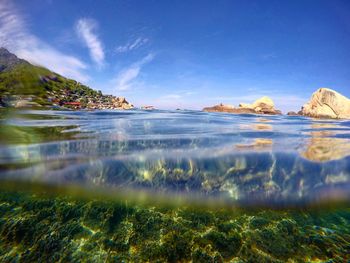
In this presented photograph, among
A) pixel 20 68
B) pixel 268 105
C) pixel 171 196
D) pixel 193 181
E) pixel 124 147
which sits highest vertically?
pixel 20 68

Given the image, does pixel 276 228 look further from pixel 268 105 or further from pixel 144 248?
pixel 268 105

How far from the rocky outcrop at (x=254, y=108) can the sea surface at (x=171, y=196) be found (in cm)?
3130

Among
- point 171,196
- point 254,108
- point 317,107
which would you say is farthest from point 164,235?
point 254,108

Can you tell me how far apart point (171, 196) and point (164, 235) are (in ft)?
11.9

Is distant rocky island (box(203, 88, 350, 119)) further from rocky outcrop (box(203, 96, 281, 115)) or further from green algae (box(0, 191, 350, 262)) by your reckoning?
green algae (box(0, 191, 350, 262))

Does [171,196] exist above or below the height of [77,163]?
below

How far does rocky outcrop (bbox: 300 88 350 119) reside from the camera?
35.4m

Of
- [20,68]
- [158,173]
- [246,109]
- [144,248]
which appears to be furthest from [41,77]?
[144,248]

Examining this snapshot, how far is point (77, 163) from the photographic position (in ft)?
29.3

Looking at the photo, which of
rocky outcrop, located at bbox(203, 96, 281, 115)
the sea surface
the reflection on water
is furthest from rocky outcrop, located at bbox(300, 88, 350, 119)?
Result: the reflection on water

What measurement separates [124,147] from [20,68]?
1831 inches

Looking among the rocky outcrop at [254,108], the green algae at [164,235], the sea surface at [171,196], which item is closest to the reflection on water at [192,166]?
the sea surface at [171,196]

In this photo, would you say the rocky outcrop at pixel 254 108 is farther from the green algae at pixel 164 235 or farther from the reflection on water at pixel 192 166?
the green algae at pixel 164 235

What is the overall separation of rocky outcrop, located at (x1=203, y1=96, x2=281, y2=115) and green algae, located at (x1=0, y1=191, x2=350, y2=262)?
38732mm
